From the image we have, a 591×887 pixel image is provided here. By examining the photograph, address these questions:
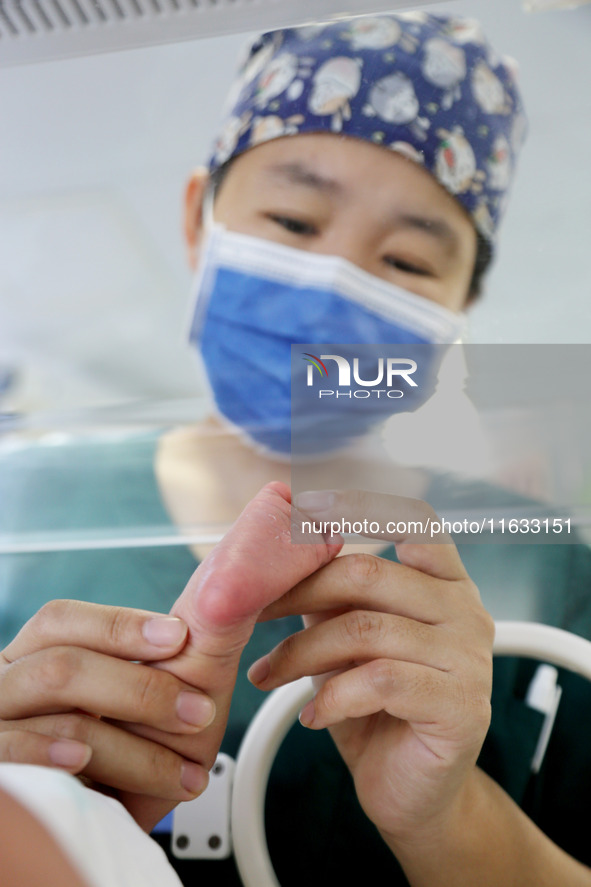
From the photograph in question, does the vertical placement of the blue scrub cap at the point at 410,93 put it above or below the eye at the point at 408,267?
above

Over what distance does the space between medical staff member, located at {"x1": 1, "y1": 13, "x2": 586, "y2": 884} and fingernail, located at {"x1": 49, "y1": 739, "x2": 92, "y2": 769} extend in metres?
0.48

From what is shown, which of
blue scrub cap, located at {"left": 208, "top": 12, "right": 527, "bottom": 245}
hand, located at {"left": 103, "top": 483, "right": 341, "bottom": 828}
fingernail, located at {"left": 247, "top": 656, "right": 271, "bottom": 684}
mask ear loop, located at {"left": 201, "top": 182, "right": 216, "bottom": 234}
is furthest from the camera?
mask ear loop, located at {"left": 201, "top": 182, "right": 216, "bottom": 234}

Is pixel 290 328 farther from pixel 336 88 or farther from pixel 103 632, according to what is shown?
pixel 103 632

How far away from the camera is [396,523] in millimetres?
554

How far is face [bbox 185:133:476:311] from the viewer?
2.32 feet

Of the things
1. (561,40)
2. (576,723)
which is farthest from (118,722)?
(561,40)

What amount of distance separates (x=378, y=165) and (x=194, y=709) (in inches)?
23.7

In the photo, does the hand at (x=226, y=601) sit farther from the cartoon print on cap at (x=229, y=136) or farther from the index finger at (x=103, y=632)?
the cartoon print on cap at (x=229, y=136)

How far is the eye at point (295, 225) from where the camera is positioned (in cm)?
73

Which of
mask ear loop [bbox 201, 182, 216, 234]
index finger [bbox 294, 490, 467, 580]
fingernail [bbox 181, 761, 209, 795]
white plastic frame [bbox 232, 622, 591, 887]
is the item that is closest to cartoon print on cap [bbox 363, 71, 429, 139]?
mask ear loop [bbox 201, 182, 216, 234]

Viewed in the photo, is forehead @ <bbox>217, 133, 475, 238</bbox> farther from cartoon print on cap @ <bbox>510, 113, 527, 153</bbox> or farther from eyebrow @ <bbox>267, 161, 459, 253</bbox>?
cartoon print on cap @ <bbox>510, 113, 527, 153</bbox>

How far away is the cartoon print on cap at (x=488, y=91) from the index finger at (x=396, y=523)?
49 cm

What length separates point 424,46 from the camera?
0.69 metres

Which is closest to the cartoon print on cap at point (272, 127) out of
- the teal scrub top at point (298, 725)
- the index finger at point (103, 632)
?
the teal scrub top at point (298, 725)
